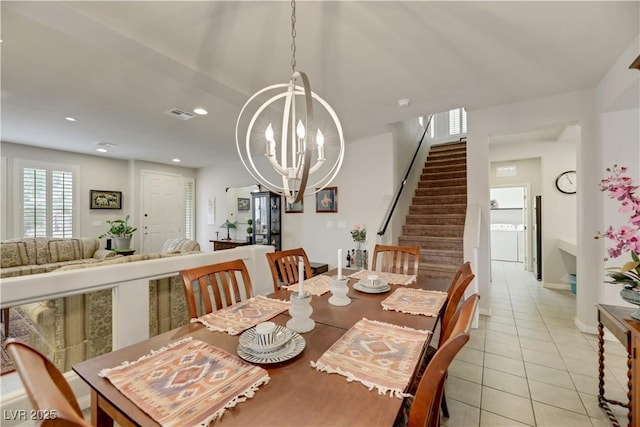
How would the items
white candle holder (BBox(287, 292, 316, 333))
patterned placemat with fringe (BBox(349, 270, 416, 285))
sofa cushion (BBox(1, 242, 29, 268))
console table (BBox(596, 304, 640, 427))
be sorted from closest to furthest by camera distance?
1. white candle holder (BBox(287, 292, 316, 333))
2. console table (BBox(596, 304, 640, 427))
3. patterned placemat with fringe (BBox(349, 270, 416, 285))
4. sofa cushion (BBox(1, 242, 29, 268))

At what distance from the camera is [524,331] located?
2982 mm

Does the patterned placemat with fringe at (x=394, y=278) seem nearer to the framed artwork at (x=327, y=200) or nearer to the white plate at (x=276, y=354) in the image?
the white plate at (x=276, y=354)

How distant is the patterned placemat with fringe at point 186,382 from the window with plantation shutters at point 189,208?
698 cm

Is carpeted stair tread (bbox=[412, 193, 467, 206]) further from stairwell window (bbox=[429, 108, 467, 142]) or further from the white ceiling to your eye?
stairwell window (bbox=[429, 108, 467, 142])

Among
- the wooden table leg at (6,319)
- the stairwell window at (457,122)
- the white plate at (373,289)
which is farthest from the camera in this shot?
the stairwell window at (457,122)

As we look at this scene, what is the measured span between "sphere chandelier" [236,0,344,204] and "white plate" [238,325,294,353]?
624mm

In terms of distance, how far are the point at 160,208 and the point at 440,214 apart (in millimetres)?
6512

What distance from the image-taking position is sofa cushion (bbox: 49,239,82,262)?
4.24 meters

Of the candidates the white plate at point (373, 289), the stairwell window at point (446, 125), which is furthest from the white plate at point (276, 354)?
the stairwell window at point (446, 125)

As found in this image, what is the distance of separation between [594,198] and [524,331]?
1626 mm

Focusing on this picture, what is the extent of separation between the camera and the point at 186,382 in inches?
34.6

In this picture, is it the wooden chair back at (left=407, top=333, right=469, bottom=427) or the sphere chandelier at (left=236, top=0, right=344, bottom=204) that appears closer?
the wooden chair back at (left=407, top=333, right=469, bottom=427)

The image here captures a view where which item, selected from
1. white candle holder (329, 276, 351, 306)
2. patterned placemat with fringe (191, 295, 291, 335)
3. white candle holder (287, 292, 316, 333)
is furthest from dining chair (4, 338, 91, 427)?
white candle holder (329, 276, 351, 306)

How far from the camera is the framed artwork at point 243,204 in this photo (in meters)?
6.54
